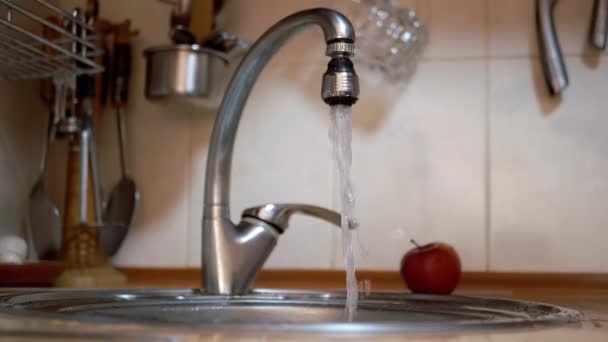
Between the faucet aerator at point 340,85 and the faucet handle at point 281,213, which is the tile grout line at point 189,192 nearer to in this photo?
the faucet handle at point 281,213

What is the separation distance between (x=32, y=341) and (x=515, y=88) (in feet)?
2.84

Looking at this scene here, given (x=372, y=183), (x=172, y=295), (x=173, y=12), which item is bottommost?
(x=172, y=295)

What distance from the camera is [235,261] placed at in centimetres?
88

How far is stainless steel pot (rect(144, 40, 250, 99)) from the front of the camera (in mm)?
1124

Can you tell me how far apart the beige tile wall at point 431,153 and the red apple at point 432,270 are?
143 mm

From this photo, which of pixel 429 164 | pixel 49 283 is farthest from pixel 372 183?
pixel 49 283

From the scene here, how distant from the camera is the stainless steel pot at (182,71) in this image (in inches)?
44.3

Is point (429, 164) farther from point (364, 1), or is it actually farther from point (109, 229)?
point (109, 229)

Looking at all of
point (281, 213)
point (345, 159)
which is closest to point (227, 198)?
point (281, 213)

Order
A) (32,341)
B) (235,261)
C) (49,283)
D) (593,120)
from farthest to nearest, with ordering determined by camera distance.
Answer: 1. (593,120)
2. (49,283)
3. (235,261)
4. (32,341)

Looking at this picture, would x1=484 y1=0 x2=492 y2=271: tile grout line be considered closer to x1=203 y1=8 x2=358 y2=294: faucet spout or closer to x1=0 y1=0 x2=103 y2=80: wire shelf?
x1=203 y1=8 x2=358 y2=294: faucet spout

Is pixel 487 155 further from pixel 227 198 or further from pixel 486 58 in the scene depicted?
pixel 227 198

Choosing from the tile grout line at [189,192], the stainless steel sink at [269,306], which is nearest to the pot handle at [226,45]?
the tile grout line at [189,192]

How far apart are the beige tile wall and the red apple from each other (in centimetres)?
14
